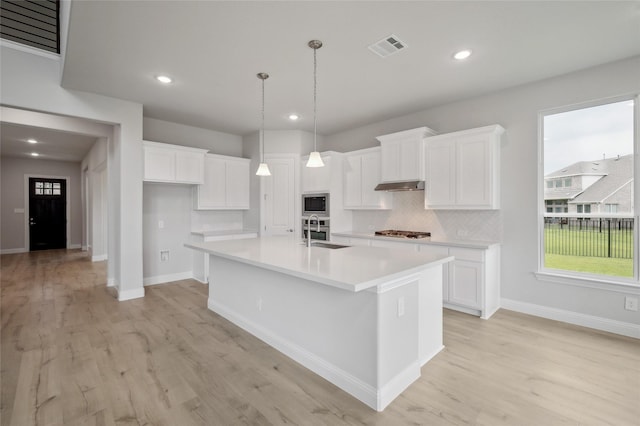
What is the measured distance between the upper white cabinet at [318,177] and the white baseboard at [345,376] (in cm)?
285

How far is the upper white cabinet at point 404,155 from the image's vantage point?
417cm

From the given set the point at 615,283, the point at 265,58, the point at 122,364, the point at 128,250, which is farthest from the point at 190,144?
the point at 615,283

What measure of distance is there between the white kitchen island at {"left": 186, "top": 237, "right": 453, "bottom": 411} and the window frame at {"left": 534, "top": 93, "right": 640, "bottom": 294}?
181cm

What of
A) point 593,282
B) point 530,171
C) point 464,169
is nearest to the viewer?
point 593,282

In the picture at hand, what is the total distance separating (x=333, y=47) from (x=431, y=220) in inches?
111

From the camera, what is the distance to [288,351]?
2629 millimetres

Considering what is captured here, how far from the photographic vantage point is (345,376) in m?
2.15

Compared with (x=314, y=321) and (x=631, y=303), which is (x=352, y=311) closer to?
(x=314, y=321)

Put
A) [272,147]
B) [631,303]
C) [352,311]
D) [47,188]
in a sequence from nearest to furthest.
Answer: [352,311] → [631,303] → [272,147] → [47,188]

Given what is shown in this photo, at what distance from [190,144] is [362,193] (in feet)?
10.8

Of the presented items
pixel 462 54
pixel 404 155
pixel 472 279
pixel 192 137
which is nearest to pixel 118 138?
pixel 192 137

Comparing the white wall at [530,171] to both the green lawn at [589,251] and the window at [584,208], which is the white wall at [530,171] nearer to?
the green lawn at [589,251]

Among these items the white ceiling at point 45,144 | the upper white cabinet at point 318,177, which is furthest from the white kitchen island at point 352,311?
the white ceiling at point 45,144

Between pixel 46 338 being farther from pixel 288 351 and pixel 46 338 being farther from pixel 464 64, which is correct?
pixel 464 64
